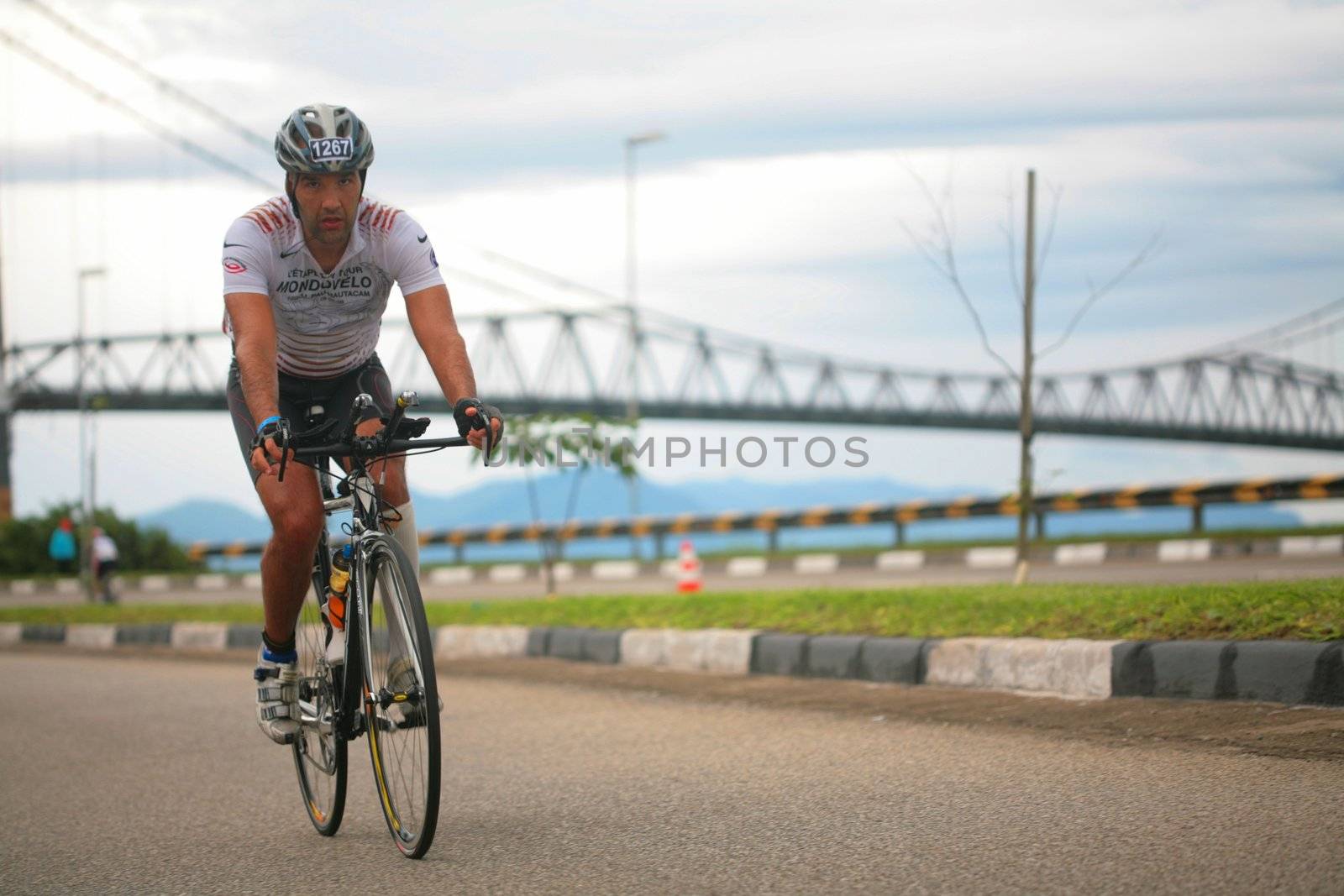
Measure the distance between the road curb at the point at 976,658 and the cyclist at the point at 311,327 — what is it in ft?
10.8

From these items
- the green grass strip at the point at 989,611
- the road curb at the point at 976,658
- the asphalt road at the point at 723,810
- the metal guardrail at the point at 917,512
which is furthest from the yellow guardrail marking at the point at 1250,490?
the asphalt road at the point at 723,810

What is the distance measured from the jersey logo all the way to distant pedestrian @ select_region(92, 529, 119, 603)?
2147 centimetres

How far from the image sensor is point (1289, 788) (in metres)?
4.39

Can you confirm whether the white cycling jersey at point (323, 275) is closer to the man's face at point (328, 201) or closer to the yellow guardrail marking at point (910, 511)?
the man's face at point (328, 201)

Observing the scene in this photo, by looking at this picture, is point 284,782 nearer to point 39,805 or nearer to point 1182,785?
point 39,805

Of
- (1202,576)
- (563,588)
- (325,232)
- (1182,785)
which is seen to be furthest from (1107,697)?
(563,588)

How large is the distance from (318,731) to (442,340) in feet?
4.23

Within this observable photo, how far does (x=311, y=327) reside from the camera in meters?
Result: 4.78

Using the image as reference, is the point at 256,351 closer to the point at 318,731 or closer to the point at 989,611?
the point at 318,731

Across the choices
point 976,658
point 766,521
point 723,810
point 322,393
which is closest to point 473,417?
point 322,393

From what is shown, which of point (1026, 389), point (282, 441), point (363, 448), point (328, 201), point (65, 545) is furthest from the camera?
point (65, 545)

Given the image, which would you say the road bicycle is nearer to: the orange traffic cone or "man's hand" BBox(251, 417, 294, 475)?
"man's hand" BBox(251, 417, 294, 475)

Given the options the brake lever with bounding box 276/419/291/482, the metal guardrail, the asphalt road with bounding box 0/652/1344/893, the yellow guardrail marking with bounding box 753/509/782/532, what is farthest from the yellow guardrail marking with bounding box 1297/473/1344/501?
the brake lever with bounding box 276/419/291/482

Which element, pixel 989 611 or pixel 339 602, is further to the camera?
pixel 989 611
